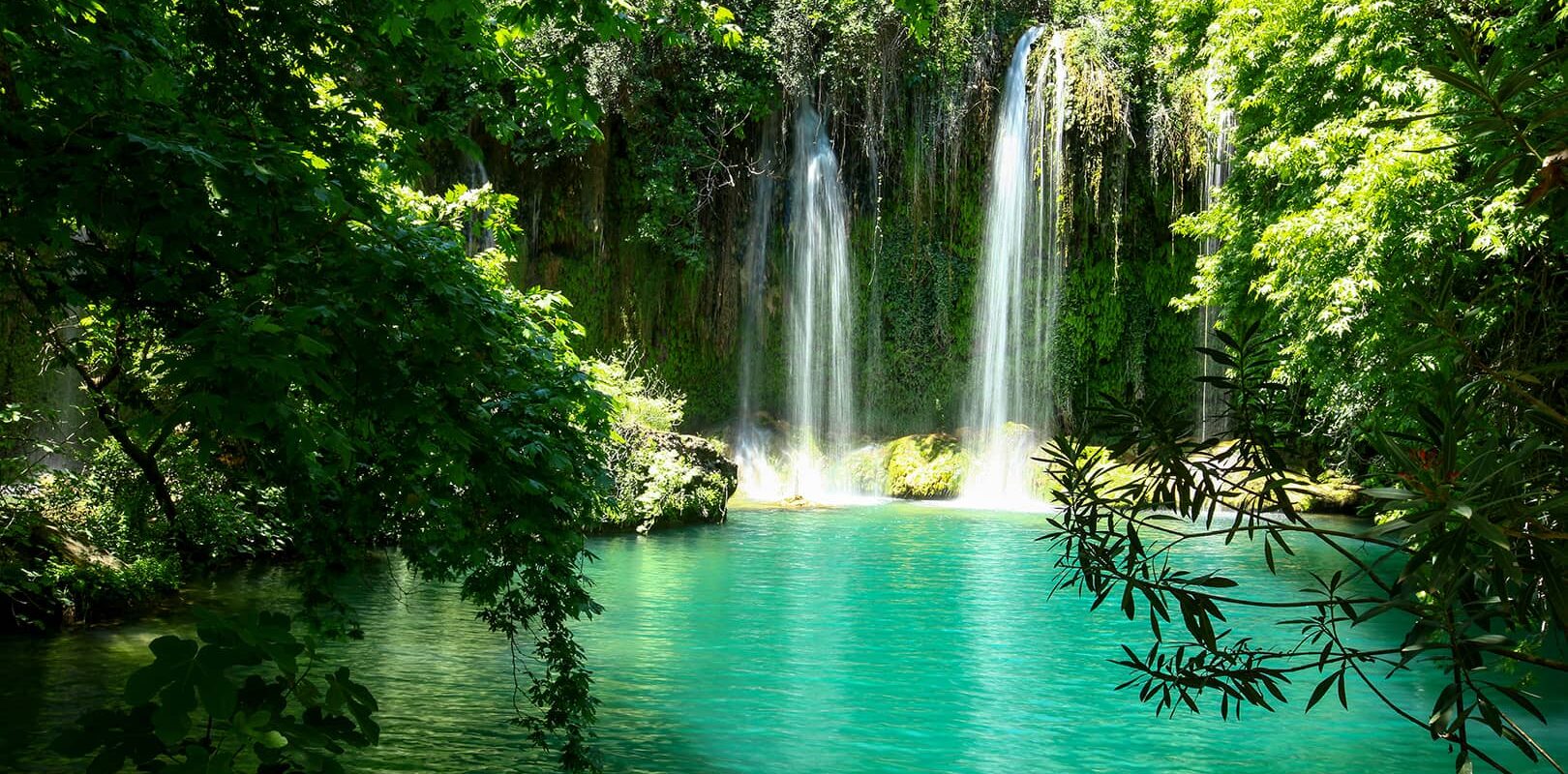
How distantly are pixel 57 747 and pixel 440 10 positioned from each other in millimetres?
3446

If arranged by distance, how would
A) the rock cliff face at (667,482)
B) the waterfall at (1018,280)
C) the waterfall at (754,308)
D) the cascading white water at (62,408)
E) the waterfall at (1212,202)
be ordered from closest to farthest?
the cascading white water at (62,408), the rock cliff face at (667,482), the waterfall at (1212,202), the waterfall at (1018,280), the waterfall at (754,308)

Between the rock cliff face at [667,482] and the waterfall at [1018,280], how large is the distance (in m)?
7.60

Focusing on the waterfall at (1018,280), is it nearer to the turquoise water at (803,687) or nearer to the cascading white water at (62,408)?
the turquoise water at (803,687)

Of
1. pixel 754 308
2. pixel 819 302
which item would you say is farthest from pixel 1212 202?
pixel 754 308

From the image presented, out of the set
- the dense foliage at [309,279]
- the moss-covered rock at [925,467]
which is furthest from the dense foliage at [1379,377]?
the moss-covered rock at [925,467]

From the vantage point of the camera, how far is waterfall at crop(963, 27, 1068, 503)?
23.4m

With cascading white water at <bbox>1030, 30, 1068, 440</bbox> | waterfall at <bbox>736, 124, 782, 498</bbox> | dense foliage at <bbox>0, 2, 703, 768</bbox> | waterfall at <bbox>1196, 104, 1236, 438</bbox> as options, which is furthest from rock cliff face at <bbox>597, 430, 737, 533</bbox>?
dense foliage at <bbox>0, 2, 703, 768</bbox>

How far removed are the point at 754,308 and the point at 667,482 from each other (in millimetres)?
9269

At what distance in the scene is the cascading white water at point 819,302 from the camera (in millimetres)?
24656

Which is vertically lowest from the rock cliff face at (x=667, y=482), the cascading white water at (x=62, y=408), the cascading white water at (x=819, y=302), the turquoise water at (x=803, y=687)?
the turquoise water at (x=803, y=687)

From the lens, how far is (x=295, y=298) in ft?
10.6

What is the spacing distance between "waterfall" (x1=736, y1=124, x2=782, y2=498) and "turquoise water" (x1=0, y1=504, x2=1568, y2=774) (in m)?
11.9

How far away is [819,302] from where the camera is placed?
2506cm

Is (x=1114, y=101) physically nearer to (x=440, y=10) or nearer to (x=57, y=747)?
(x=440, y=10)
